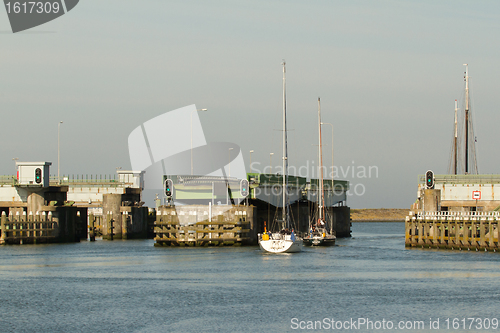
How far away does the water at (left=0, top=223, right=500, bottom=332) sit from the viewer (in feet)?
133

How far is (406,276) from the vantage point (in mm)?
58000

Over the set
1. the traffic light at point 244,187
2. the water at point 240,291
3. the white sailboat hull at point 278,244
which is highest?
the traffic light at point 244,187

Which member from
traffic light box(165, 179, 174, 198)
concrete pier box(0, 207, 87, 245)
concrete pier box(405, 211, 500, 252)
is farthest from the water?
concrete pier box(0, 207, 87, 245)

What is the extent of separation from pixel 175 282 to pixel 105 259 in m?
20.9

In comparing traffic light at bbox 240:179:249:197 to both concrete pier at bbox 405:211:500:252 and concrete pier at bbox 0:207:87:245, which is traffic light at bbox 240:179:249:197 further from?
concrete pier at bbox 0:207:87:245

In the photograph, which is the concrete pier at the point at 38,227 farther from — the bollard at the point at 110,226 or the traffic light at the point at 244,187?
the traffic light at the point at 244,187

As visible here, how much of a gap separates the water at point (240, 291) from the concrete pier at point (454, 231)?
1277 millimetres

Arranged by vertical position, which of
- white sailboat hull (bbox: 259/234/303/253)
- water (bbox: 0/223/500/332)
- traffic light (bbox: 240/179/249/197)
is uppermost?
traffic light (bbox: 240/179/249/197)

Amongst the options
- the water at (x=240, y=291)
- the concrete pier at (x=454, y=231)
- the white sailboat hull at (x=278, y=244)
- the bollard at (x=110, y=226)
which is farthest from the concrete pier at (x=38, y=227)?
the concrete pier at (x=454, y=231)

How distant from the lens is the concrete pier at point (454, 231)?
7344 centimetres

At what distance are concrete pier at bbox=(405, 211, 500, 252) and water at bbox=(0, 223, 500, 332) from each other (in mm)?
1277

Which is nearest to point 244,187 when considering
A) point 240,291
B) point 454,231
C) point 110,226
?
point 454,231

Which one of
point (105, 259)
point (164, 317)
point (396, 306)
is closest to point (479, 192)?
point (105, 259)

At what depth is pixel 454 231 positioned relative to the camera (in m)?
77.6
